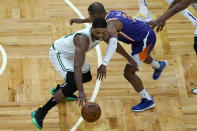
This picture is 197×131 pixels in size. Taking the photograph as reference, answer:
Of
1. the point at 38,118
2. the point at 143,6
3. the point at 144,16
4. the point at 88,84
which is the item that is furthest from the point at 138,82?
the point at 143,6

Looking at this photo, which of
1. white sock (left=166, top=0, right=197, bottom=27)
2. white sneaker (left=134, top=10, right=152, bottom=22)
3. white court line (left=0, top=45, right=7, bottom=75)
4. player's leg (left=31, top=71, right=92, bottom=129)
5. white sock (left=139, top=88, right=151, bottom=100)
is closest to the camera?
player's leg (left=31, top=71, right=92, bottom=129)

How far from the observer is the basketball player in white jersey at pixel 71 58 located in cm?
530

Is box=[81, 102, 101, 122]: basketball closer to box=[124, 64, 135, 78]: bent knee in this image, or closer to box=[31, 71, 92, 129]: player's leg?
box=[31, 71, 92, 129]: player's leg

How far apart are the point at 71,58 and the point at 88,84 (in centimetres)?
108

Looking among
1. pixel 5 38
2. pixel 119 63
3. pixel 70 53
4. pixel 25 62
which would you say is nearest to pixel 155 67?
pixel 119 63

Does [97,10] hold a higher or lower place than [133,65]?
higher

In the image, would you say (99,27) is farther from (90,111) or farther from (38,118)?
(38,118)

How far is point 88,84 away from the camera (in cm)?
697

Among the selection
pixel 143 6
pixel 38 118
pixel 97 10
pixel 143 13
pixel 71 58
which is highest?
pixel 97 10

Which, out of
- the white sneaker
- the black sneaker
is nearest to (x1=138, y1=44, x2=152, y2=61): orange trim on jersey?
the black sneaker

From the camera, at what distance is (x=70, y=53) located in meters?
5.91

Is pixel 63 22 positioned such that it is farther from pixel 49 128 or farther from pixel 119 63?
pixel 49 128

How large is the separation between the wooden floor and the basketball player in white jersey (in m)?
0.43

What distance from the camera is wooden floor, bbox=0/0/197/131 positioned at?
6.42 meters
